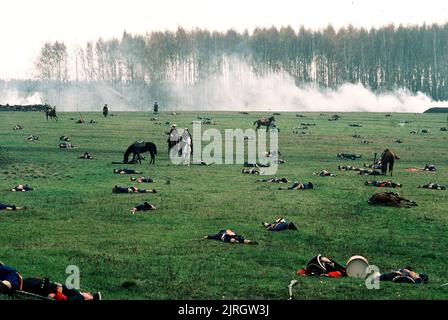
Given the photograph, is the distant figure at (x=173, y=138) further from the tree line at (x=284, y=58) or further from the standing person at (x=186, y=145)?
the tree line at (x=284, y=58)

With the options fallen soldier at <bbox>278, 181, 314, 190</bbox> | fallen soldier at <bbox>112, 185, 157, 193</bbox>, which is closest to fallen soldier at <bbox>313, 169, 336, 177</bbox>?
fallen soldier at <bbox>278, 181, 314, 190</bbox>

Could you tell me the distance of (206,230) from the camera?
21.2 meters

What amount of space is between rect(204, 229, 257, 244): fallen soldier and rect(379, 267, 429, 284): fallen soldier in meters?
4.52

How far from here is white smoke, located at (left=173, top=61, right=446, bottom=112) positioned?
141250 mm

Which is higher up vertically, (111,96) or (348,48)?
(348,48)

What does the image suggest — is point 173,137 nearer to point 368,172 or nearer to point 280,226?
point 368,172

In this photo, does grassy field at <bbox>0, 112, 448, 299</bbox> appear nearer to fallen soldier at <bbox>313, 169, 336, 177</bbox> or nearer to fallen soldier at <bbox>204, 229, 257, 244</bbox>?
fallen soldier at <bbox>204, 229, 257, 244</bbox>

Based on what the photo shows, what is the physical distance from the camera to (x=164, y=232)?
67.9 ft

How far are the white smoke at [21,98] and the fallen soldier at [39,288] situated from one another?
456 ft
